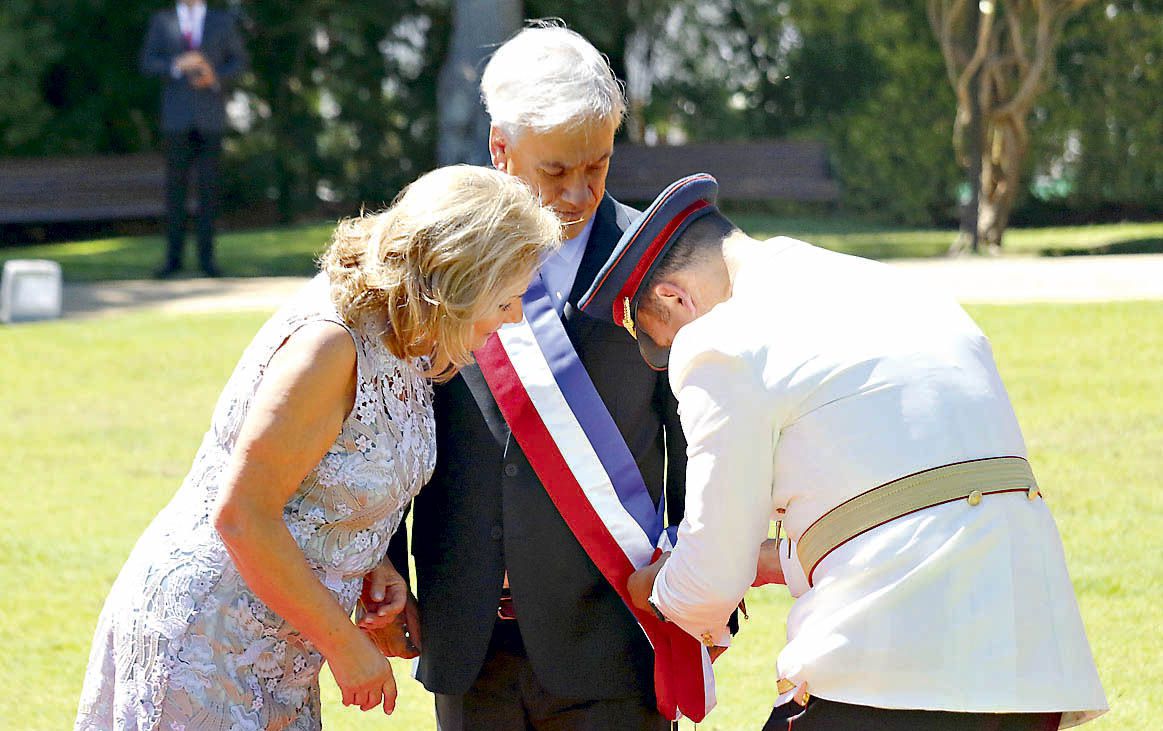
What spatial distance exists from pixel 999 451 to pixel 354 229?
1076 millimetres

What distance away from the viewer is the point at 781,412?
7.19 ft

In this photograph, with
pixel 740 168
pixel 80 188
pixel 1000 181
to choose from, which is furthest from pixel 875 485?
pixel 80 188

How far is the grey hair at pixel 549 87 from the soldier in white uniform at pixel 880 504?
0.66 metres

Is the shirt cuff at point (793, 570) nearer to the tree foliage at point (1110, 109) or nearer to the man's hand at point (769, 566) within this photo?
the man's hand at point (769, 566)

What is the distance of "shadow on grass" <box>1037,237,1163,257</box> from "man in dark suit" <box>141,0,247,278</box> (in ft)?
24.1

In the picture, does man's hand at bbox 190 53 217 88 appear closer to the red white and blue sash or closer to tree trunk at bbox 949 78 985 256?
tree trunk at bbox 949 78 985 256

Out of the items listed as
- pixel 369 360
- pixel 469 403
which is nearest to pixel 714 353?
pixel 369 360

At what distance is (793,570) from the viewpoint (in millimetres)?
2404

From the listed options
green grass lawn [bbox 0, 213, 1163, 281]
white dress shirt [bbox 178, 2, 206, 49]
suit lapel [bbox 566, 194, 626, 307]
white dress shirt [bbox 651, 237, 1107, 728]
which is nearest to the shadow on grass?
green grass lawn [bbox 0, 213, 1163, 281]

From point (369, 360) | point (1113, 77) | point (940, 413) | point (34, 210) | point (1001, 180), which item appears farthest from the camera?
point (1113, 77)

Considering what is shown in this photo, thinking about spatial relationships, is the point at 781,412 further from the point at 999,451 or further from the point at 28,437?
the point at 28,437

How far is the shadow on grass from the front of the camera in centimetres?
1345

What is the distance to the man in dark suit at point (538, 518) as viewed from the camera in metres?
2.80

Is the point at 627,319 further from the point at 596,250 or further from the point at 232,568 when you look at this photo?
the point at 232,568
